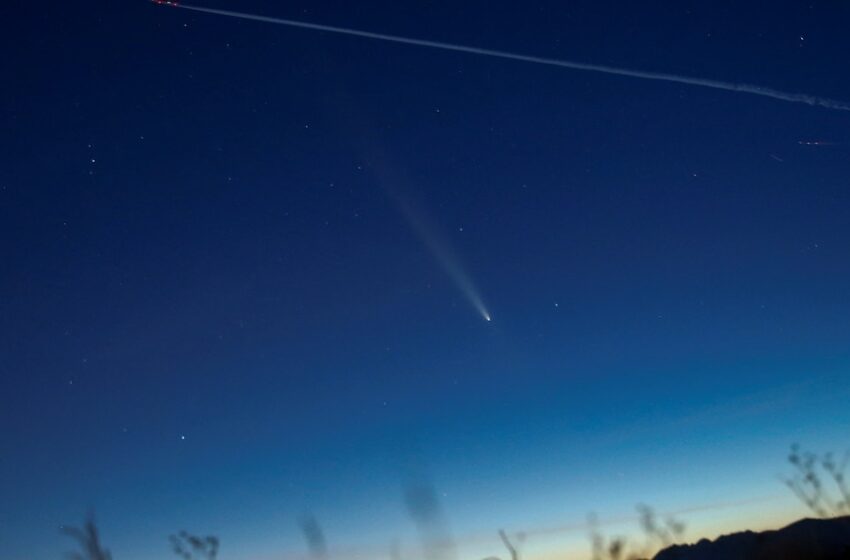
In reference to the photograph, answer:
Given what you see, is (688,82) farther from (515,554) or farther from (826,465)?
(826,465)

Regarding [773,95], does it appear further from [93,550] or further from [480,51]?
[93,550]

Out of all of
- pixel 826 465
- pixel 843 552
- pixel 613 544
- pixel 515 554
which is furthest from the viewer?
pixel 826 465

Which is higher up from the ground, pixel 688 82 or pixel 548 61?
pixel 548 61

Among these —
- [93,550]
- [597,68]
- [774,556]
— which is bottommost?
[774,556]

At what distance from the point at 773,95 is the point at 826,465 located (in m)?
71.5

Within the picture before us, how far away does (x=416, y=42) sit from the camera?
17.3m

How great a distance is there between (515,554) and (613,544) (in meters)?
12.0

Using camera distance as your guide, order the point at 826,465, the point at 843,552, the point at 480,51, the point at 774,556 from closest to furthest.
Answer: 1. the point at 480,51
2. the point at 843,552
3. the point at 774,556
4. the point at 826,465

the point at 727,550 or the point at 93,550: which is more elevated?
the point at 93,550

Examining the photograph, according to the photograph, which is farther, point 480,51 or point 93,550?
point 93,550

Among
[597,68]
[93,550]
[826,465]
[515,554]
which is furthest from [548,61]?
[826,465]

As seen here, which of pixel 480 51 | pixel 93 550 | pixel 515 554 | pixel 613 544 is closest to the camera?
pixel 480 51

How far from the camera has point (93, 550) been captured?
26.4 metres

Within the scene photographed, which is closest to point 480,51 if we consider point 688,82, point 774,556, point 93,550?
point 688,82
